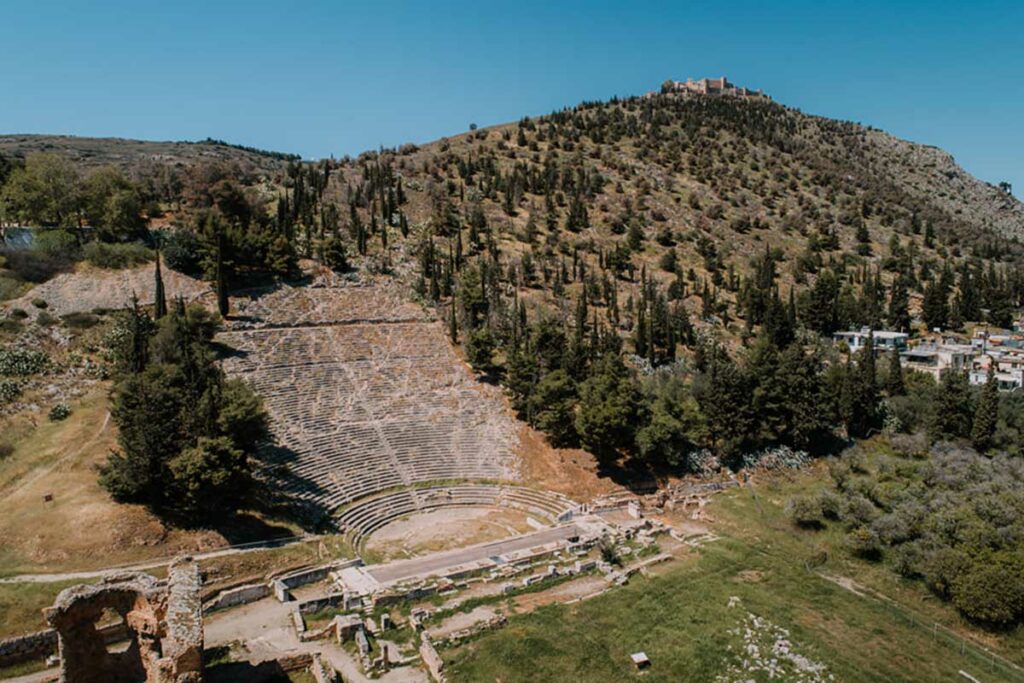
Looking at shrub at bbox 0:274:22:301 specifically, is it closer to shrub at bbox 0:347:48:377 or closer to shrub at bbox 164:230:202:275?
shrub at bbox 0:347:48:377

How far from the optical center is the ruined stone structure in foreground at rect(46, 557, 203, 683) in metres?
16.6

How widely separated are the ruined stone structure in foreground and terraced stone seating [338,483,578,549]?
13.5 m

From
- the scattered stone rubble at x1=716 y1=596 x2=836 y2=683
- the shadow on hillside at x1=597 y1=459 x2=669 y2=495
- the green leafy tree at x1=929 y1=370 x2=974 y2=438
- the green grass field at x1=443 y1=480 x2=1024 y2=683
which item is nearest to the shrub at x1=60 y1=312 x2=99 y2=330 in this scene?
the shadow on hillside at x1=597 y1=459 x2=669 y2=495

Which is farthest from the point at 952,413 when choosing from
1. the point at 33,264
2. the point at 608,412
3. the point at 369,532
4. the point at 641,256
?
the point at 33,264

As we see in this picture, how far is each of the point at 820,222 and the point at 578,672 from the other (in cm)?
10513

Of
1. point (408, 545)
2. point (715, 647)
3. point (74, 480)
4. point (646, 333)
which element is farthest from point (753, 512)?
point (74, 480)

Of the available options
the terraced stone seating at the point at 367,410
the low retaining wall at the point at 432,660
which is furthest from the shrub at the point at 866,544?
the low retaining wall at the point at 432,660

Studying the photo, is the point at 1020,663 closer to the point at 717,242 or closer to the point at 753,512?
the point at 753,512

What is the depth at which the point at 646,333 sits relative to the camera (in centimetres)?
6044

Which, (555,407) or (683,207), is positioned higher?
(683,207)

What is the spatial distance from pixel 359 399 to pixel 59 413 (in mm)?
17431

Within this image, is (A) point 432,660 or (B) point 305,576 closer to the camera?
(A) point 432,660

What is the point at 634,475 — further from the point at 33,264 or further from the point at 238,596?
the point at 33,264

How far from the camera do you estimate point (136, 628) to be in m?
18.7
